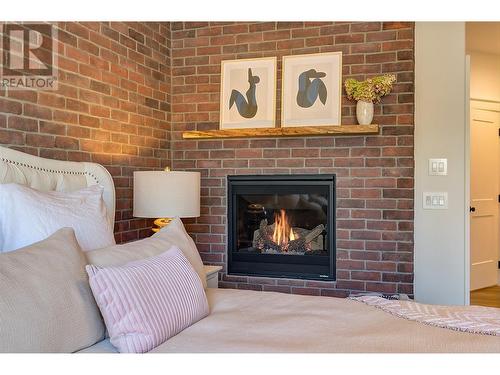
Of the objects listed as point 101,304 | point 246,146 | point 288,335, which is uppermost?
point 246,146

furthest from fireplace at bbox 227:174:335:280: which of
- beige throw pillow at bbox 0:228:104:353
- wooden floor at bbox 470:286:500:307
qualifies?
beige throw pillow at bbox 0:228:104:353

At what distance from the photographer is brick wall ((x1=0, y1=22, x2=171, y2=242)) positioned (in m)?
2.41

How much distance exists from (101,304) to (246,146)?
8.03ft

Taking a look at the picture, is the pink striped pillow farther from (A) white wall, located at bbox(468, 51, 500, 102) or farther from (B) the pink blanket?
(A) white wall, located at bbox(468, 51, 500, 102)

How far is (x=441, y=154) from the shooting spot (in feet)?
10.8

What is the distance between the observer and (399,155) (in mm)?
3348

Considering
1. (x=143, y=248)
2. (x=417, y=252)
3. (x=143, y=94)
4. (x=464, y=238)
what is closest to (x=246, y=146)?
(x=143, y=94)

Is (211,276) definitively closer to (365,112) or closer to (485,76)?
(365,112)

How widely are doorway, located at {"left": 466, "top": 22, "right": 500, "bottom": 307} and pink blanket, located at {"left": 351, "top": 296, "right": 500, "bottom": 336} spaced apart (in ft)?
12.1

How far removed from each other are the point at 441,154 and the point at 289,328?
224 cm

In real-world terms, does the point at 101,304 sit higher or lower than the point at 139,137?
lower

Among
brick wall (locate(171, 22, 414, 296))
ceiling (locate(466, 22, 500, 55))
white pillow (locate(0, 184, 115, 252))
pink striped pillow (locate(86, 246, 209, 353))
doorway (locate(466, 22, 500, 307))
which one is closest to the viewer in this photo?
pink striped pillow (locate(86, 246, 209, 353))

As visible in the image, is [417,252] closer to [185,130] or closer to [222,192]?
[222,192]

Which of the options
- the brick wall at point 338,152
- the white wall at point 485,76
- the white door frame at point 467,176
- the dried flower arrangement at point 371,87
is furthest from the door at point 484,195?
the dried flower arrangement at point 371,87
